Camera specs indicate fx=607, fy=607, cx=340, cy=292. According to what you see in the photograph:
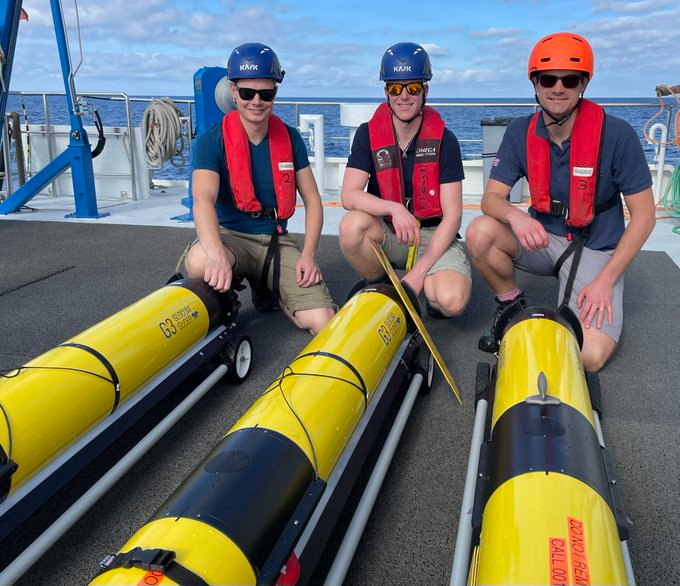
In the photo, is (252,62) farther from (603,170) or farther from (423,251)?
(603,170)

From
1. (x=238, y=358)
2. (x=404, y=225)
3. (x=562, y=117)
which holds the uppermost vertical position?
(x=562, y=117)

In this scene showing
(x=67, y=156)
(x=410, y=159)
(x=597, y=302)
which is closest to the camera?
(x=597, y=302)

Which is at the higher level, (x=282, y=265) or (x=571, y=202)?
(x=571, y=202)

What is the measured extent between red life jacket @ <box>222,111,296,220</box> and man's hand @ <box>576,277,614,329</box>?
160 cm

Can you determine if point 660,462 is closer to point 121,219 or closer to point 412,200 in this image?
point 412,200

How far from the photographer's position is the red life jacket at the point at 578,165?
286 cm

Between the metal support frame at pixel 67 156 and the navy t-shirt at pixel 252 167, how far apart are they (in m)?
3.40

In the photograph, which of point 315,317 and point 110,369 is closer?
point 110,369

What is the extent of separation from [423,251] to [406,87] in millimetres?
913

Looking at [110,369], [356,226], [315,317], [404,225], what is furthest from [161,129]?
[110,369]

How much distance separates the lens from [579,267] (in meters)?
3.05

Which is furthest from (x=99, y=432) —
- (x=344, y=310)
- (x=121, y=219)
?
(x=121, y=219)

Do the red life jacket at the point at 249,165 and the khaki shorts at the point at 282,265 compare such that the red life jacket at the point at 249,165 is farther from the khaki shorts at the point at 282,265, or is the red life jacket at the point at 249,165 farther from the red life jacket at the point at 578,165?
the red life jacket at the point at 578,165

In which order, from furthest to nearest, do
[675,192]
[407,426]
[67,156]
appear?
[67,156]
[675,192]
[407,426]
